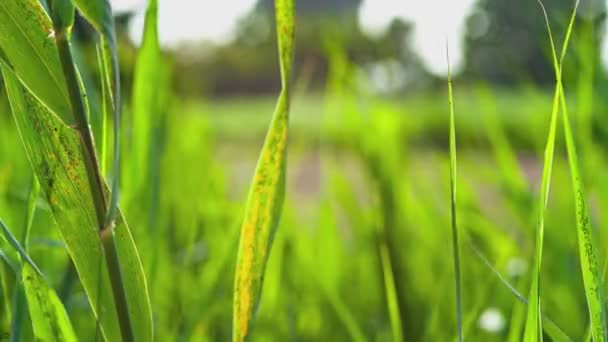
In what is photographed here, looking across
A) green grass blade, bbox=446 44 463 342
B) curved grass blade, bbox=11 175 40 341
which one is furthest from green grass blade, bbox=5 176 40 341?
green grass blade, bbox=446 44 463 342

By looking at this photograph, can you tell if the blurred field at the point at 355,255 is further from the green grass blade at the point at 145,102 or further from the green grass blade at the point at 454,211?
the green grass blade at the point at 454,211

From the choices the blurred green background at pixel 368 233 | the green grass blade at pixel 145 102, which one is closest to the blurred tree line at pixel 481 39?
the blurred green background at pixel 368 233

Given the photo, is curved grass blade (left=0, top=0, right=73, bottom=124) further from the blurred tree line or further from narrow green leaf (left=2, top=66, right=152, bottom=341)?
the blurred tree line

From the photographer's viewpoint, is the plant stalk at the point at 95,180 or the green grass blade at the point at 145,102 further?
the green grass blade at the point at 145,102

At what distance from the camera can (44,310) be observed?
0.25 meters

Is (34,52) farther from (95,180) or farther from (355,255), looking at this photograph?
(355,255)

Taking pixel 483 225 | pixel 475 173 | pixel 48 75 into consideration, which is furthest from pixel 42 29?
pixel 475 173

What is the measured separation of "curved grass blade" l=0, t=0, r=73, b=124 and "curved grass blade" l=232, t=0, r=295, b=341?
0.06 m

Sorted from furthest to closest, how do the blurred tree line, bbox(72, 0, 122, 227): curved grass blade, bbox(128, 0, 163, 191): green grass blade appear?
1. the blurred tree line
2. bbox(128, 0, 163, 191): green grass blade
3. bbox(72, 0, 122, 227): curved grass blade

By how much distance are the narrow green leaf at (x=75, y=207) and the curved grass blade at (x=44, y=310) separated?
0.08ft

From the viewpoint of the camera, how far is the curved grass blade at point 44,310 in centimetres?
24

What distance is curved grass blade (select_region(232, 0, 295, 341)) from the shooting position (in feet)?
0.76

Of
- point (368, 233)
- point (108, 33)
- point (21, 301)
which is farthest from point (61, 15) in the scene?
point (368, 233)

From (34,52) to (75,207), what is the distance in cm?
4
